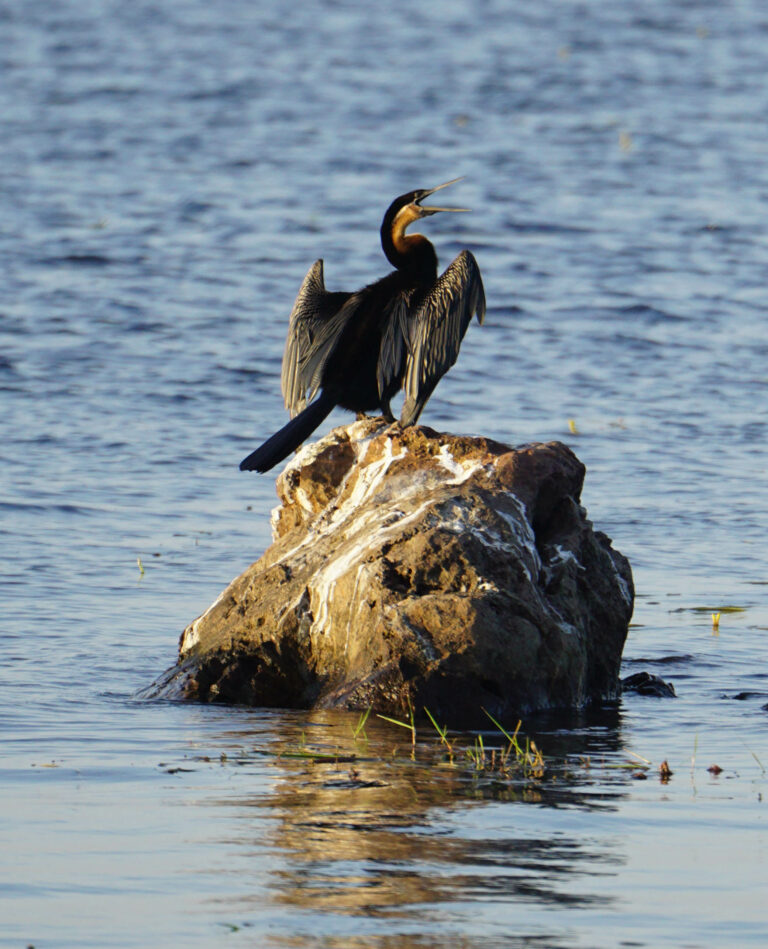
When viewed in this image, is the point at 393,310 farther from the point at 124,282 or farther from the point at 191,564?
the point at 124,282

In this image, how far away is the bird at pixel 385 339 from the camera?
7539 mm

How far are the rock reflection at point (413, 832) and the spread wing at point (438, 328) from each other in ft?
6.03

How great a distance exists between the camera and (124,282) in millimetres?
17031

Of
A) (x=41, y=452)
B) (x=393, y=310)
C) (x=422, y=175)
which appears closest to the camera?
(x=393, y=310)

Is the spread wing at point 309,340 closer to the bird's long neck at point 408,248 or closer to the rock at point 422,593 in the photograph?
the bird's long neck at point 408,248

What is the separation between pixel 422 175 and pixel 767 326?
7210 mm

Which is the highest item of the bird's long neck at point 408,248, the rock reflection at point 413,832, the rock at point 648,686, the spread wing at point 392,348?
the bird's long neck at point 408,248

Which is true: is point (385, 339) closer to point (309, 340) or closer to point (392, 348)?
point (392, 348)

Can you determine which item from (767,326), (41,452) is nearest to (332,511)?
(41,452)

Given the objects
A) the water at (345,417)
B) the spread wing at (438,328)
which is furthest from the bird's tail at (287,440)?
the water at (345,417)

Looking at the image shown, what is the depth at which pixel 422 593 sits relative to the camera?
21.5 feet

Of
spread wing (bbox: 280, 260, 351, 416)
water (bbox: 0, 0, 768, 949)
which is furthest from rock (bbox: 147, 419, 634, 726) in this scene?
spread wing (bbox: 280, 260, 351, 416)

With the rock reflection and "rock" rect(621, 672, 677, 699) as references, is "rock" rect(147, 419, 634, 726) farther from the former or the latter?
the rock reflection

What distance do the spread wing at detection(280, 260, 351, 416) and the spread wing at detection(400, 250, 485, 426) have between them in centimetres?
37
